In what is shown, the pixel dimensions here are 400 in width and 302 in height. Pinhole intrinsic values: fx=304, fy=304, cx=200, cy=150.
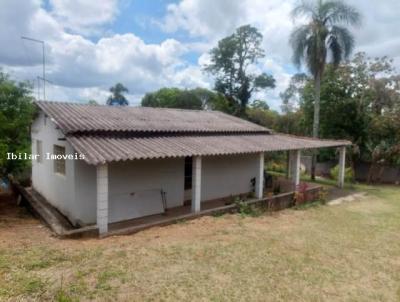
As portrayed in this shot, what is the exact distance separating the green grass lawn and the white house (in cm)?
133

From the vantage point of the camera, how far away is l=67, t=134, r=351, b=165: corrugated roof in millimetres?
7445

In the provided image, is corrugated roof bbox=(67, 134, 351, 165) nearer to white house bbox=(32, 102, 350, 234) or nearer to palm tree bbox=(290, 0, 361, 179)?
white house bbox=(32, 102, 350, 234)

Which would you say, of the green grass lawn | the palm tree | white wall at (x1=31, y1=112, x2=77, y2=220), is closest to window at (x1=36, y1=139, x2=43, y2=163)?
white wall at (x1=31, y1=112, x2=77, y2=220)

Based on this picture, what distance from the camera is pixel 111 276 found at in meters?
5.19

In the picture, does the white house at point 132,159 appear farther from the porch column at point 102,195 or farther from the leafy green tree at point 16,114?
the leafy green tree at point 16,114

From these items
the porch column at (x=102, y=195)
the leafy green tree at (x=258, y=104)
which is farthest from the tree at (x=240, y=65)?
the porch column at (x=102, y=195)

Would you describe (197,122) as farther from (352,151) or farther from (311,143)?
(352,151)

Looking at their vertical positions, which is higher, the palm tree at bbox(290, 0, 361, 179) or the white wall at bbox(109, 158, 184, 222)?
the palm tree at bbox(290, 0, 361, 179)

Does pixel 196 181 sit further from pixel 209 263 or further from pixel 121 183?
pixel 209 263

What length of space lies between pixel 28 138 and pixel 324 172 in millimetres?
18524

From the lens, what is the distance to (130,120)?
10.6 metres

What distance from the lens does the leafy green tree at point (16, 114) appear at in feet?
38.6

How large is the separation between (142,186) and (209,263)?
4.41 meters

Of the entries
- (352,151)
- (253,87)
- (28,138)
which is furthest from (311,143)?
(253,87)
